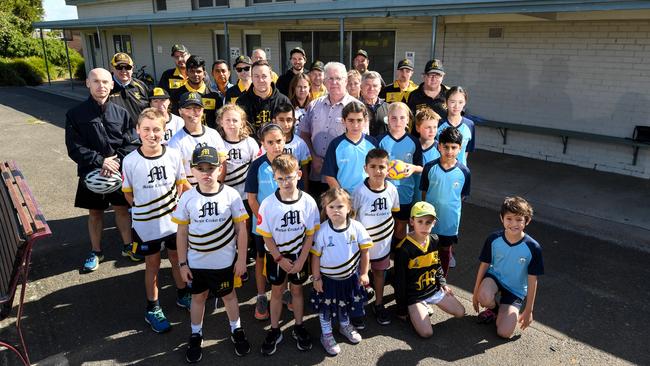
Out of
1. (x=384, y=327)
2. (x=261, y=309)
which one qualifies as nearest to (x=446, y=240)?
(x=384, y=327)

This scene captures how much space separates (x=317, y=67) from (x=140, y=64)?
17238 mm

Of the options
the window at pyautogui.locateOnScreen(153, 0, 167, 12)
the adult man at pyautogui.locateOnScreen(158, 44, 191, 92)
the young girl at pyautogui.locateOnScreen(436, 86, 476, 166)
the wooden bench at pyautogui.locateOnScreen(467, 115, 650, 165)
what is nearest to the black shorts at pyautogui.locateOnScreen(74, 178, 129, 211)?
the adult man at pyautogui.locateOnScreen(158, 44, 191, 92)

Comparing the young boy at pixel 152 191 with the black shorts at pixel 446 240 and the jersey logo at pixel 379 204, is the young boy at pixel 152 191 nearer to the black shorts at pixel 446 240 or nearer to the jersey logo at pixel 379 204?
the jersey logo at pixel 379 204

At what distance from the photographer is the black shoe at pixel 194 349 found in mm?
3314

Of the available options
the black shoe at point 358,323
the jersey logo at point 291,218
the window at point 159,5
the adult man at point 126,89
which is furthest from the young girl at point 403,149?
the window at point 159,5

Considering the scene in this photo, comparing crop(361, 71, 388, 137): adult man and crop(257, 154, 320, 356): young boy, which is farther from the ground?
crop(361, 71, 388, 137): adult man

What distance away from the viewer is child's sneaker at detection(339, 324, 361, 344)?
3.55 m

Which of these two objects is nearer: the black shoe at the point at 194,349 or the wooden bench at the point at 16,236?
the wooden bench at the point at 16,236

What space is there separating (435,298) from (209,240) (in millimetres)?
1968

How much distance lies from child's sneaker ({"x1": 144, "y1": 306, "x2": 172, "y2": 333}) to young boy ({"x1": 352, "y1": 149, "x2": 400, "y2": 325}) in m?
1.79

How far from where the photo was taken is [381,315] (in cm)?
383

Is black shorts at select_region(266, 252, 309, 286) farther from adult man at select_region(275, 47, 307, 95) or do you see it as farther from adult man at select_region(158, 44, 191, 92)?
adult man at select_region(158, 44, 191, 92)

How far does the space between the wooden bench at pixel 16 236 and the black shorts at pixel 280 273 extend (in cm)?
151

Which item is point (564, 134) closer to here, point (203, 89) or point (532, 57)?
point (532, 57)
